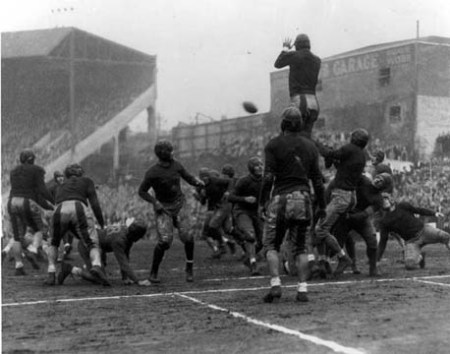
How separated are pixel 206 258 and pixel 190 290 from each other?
5.98m

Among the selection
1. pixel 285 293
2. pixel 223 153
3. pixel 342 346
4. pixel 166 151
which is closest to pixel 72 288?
pixel 166 151

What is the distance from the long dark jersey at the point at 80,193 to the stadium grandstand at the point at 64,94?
21391 millimetres

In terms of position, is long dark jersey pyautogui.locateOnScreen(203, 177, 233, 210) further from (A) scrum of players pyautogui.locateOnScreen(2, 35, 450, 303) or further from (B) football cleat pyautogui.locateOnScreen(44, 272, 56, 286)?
(B) football cleat pyautogui.locateOnScreen(44, 272, 56, 286)

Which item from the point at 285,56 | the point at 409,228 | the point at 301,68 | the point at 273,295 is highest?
the point at 285,56

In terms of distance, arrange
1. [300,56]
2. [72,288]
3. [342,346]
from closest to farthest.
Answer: [342,346]
[72,288]
[300,56]

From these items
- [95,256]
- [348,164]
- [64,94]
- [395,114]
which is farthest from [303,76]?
[64,94]

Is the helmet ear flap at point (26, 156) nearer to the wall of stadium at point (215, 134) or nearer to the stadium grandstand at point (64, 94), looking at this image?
the stadium grandstand at point (64, 94)

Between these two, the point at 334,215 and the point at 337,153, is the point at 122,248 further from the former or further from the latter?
the point at 337,153

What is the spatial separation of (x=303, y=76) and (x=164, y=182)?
2975 millimetres

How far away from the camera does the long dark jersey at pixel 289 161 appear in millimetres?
7297

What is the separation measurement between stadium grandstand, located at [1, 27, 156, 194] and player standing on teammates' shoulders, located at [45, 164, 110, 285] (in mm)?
21402

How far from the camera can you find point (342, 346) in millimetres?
4973

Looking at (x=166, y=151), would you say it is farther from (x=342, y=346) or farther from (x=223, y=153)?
(x=223, y=153)

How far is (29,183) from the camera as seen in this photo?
11453mm
